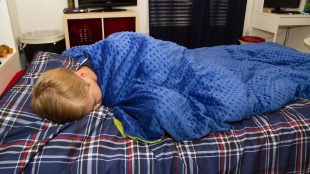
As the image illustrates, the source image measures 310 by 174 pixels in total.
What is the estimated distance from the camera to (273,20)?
273 cm

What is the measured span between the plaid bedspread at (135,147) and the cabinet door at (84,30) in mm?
1601

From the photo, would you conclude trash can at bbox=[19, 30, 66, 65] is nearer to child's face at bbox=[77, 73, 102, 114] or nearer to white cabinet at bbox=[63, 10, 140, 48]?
white cabinet at bbox=[63, 10, 140, 48]

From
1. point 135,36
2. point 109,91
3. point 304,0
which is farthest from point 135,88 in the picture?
point 304,0

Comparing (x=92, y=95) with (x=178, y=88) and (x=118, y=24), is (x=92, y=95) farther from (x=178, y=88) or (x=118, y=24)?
(x=118, y=24)

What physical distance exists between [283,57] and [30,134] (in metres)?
1.23

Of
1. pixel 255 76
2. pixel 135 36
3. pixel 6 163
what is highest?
pixel 135 36

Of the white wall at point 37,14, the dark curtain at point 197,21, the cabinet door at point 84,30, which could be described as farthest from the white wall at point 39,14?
the dark curtain at point 197,21

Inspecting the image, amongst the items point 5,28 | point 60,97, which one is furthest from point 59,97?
point 5,28

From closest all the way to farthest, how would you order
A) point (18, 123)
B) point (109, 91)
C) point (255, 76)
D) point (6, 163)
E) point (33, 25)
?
point (6, 163)
point (18, 123)
point (109, 91)
point (255, 76)
point (33, 25)

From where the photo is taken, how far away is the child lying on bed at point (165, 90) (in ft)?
2.68

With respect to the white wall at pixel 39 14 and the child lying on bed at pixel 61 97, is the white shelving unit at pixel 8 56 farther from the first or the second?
the child lying on bed at pixel 61 97

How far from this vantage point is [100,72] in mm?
1079

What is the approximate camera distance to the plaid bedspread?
29.2 inches

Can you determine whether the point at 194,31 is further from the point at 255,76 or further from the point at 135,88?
the point at 135,88
